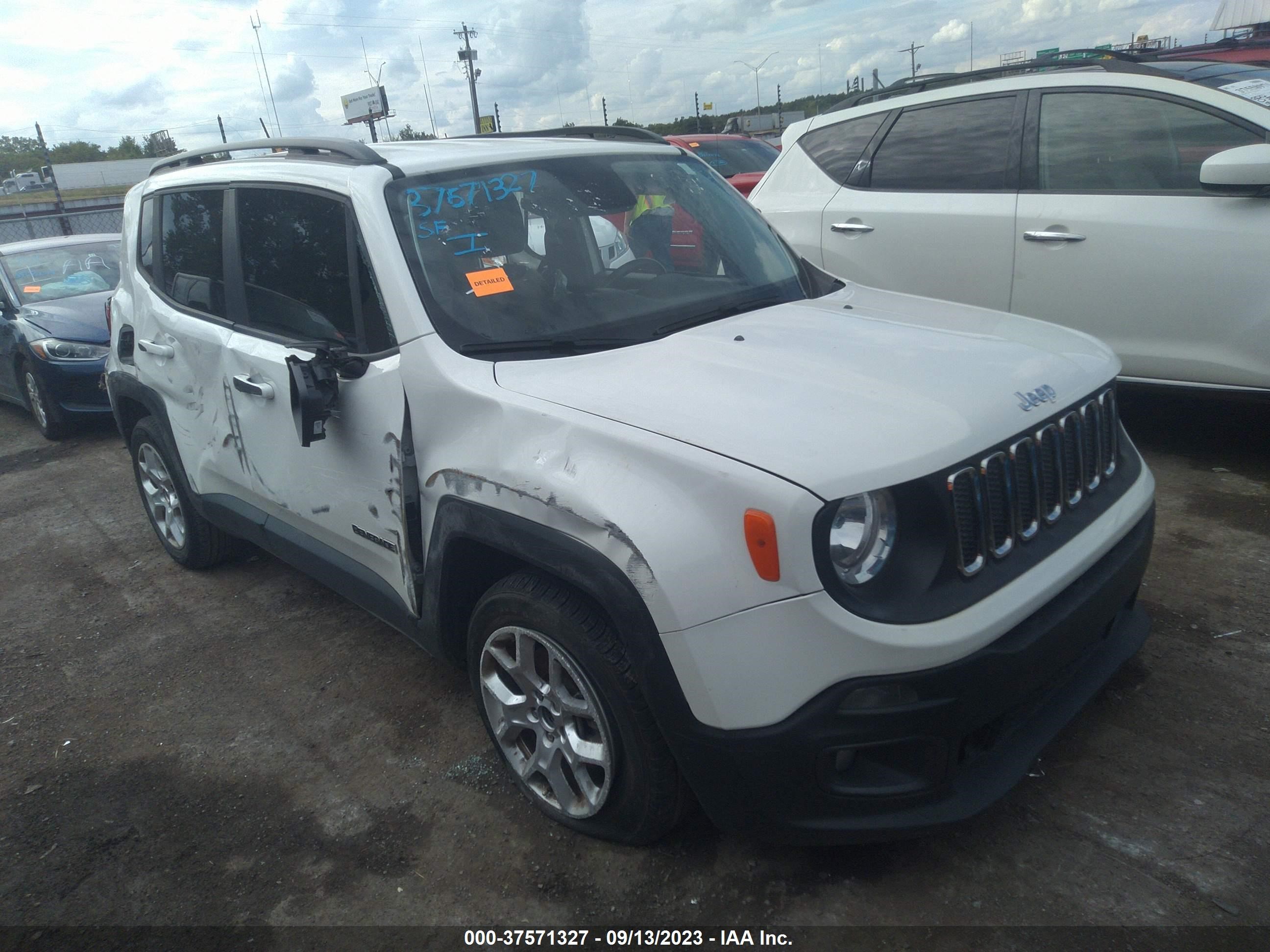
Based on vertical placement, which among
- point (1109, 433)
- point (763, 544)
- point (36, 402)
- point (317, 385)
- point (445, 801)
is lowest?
point (445, 801)

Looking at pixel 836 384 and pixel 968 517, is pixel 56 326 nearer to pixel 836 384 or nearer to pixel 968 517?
pixel 836 384

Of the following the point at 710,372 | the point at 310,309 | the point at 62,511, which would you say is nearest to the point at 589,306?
the point at 710,372

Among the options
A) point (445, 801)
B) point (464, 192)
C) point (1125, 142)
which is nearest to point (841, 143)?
point (1125, 142)

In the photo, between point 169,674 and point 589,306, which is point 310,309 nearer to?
point 589,306

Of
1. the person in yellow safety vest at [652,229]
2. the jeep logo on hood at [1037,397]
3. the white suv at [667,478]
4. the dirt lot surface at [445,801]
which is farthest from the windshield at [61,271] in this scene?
the jeep logo on hood at [1037,397]

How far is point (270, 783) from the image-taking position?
3.03 metres

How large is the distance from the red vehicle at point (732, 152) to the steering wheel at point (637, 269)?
7562mm

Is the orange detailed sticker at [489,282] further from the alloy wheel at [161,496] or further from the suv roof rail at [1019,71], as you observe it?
the suv roof rail at [1019,71]

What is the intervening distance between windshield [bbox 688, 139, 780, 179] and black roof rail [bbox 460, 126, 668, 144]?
22.8 ft

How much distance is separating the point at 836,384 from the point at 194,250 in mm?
2906

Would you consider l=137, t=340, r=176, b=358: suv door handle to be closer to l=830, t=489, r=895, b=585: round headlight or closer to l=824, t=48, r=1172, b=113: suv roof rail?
l=830, t=489, r=895, b=585: round headlight

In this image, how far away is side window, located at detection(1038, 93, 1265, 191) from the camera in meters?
4.27

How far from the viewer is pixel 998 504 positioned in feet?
7.11

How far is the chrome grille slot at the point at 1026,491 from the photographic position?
7.29 ft
